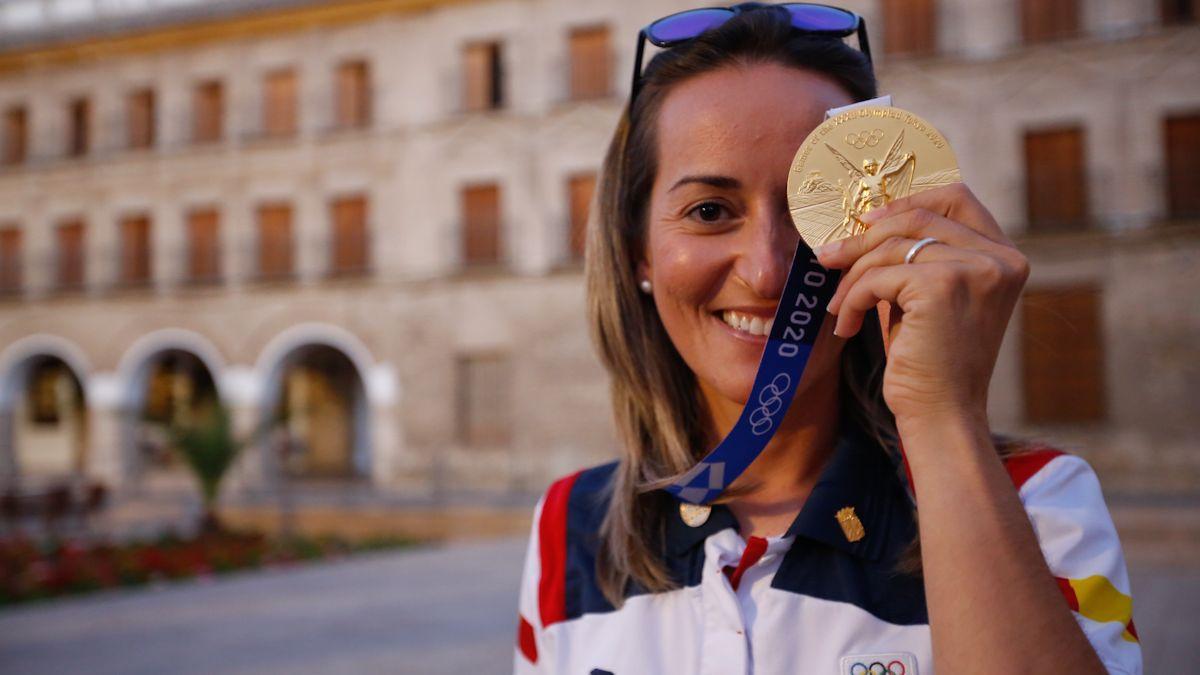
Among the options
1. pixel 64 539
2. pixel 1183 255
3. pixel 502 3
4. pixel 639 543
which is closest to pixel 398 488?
pixel 64 539

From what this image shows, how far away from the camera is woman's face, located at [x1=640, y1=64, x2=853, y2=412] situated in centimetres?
137

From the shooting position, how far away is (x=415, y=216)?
2242cm

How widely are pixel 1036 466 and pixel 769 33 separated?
76 centimetres

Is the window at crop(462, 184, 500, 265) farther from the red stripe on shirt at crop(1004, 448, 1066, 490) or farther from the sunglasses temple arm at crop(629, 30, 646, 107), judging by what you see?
the red stripe on shirt at crop(1004, 448, 1066, 490)

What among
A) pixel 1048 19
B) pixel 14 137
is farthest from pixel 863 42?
pixel 14 137

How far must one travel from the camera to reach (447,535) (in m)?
15.1

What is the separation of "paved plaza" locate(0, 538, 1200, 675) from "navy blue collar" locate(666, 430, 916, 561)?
15.8ft

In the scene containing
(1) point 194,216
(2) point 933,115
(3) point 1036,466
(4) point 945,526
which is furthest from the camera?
(1) point 194,216

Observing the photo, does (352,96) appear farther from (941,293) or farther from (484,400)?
(941,293)

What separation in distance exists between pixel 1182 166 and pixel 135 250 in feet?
80.6

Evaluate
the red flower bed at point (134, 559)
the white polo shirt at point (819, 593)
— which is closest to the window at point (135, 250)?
the red flower bed at point (134, 559)

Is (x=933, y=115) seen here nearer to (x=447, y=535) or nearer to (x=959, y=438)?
Answer: (x=447, y=535)

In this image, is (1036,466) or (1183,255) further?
Result: (1183,255)

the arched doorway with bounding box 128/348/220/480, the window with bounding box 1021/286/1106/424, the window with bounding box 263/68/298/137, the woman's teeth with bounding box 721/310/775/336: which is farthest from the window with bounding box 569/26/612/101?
the woman's teeth with bounding box 721/310/775/336
